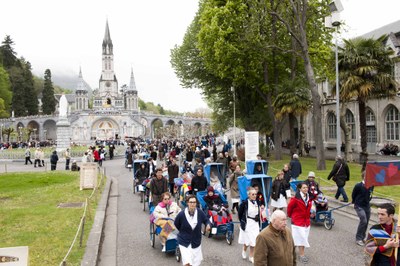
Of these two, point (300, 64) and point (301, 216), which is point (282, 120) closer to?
point (300, 64)

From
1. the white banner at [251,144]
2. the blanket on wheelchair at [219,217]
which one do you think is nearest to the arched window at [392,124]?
the white banner at [251,144]

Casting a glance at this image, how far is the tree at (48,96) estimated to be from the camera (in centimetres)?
10649

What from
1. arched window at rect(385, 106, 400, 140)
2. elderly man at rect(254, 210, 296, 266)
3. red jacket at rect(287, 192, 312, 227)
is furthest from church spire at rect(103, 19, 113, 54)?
elderly man at rect(254, 210, 296, 266)

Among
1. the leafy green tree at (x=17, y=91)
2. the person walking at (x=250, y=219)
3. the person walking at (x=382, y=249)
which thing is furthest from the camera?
the leafy green tree at (x=17, y=91)

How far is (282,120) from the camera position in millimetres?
29469

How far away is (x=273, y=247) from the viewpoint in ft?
15.7

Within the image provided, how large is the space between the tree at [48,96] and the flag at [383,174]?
359 feet

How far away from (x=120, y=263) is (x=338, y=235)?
5599 mm

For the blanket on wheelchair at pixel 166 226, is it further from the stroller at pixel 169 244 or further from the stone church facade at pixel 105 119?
the stone church facade at pixel 105 119

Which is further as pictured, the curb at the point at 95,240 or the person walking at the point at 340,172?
the person walking at the point at 340,172

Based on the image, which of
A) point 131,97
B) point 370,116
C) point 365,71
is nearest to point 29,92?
point 131,97

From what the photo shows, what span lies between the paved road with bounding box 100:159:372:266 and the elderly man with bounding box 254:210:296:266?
11.3 ft

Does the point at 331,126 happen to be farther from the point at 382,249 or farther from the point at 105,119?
the point at 105,119

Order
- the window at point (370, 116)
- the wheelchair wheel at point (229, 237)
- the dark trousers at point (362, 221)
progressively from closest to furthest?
the dark trousers at point (362, 221) < the wheelchair wheel at point (229, 237) < the window at point (370, 116)
